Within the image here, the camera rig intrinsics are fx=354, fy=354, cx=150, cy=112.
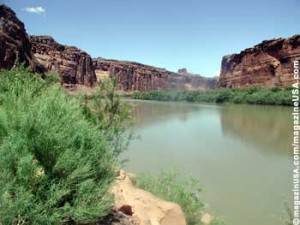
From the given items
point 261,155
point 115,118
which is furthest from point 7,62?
point 115,118

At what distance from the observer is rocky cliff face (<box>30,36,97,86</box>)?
114188 mm

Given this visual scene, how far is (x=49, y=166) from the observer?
165 inches

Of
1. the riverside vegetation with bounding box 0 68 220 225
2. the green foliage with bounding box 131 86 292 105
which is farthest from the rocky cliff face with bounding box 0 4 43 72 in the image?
the riverside vegetation with bounding box 0 68 220 225

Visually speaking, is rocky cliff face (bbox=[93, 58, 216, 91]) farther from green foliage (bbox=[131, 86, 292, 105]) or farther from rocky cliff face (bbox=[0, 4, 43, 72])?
rocky cliff face (bbox=[0, 4, 43, 72])

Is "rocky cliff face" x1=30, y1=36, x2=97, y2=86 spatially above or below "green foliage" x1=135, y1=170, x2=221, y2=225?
above

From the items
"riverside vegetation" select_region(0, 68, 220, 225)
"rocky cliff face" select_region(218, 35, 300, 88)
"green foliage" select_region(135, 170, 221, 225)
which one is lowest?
"green foliage" select_region(135, 170, 221, 225)

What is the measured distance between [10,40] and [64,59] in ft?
217

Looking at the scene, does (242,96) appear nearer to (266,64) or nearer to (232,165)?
(266,64)

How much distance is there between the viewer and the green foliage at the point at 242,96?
217 feet

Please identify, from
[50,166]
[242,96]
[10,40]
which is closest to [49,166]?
[50,166]

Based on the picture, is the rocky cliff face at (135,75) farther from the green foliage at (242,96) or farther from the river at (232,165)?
the river at (232,165)

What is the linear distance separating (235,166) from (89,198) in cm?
1287

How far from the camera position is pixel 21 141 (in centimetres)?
392

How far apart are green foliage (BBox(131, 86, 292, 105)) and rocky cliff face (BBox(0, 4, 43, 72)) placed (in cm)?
4401
